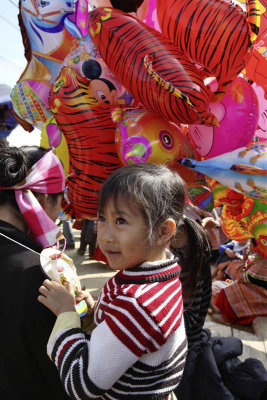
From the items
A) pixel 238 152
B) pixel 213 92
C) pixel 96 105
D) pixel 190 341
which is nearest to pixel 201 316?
pixel 190 341

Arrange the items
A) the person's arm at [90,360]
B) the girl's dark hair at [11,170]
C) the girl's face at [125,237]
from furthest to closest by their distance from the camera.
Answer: the girl's dark hair at [11,170], the girl's face at [125,237], the person's arm at [90,360]

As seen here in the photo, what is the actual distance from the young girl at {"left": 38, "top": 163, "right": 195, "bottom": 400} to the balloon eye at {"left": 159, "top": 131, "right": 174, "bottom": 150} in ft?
2.38

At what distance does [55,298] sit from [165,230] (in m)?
0.33

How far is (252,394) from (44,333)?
128 centimetres

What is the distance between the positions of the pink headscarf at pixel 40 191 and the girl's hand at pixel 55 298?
0.75 feet

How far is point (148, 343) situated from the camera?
2.29ft

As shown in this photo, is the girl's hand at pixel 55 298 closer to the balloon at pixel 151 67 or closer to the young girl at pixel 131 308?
the young girl at pixel 131 308

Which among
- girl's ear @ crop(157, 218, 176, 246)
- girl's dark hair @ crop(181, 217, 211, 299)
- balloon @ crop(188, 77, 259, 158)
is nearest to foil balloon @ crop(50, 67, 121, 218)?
balloon @ crop(188, 77, 259, 158)

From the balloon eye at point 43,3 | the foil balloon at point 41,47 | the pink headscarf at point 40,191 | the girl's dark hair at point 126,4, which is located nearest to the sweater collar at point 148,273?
the pink headscarf at point 40,191

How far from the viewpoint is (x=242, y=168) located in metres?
1.53

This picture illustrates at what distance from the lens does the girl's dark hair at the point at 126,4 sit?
1.65 metres

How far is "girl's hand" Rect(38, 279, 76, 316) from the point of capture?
808 mm

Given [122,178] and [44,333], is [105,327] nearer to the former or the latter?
[44,333]

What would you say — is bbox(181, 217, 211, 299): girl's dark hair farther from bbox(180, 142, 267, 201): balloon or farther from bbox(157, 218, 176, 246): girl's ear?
bbox(157, 218, 176, 246): girl's ear
